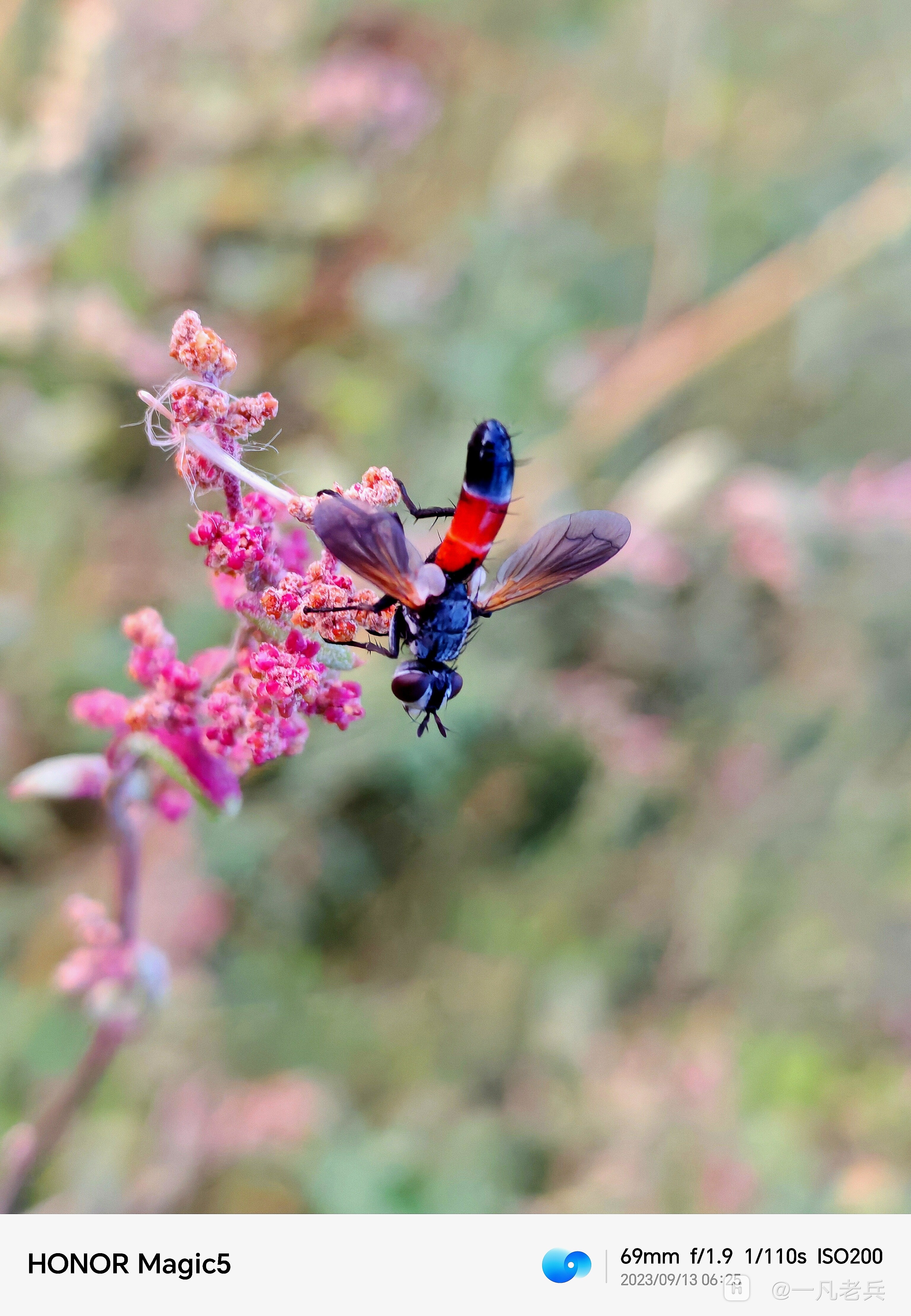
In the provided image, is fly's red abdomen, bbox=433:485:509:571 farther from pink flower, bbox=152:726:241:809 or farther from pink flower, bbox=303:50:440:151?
pink flower, bbox=303:50:440:151

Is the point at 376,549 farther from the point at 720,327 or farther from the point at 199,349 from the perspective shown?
the point at 720,327

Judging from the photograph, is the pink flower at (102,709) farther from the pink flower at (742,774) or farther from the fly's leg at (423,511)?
the pink flower at (742,774)

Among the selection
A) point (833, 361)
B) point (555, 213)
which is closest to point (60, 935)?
point (555, 213)

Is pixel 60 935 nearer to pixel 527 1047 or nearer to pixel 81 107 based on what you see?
pixel 527 1047

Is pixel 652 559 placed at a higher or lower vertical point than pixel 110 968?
higher

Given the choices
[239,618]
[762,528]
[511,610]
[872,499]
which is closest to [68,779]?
[239,618]

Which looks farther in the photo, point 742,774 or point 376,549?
point 742,774
